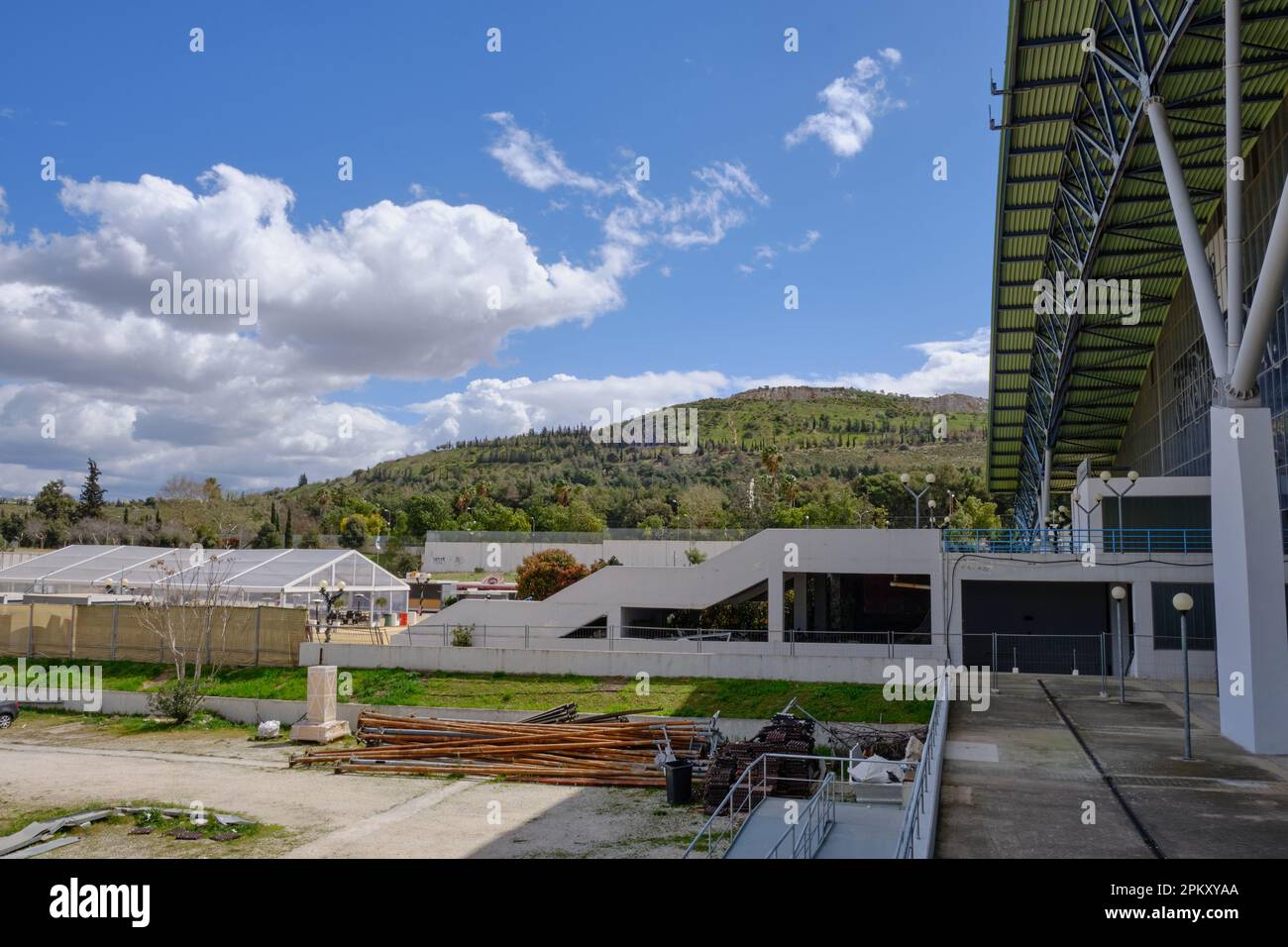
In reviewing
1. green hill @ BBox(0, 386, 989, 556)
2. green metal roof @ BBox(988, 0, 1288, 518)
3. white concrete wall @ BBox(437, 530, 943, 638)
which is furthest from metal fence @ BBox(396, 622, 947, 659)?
green hill @ BBox(0, 386, 989, 556)

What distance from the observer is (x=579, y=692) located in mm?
28203

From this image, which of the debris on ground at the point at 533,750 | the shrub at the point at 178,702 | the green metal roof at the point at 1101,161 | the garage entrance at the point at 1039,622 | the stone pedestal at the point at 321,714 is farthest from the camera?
the garage entrance at the point at 1039,622

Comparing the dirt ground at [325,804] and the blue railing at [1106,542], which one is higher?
the blue railing at [1106,542]

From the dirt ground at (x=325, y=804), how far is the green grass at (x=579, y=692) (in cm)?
398

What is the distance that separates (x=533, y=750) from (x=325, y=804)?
5.47 m

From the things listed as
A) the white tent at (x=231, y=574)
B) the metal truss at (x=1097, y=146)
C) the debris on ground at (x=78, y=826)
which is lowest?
the debris on ground at (x=78, y=826)

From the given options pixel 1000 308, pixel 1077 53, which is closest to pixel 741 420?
pixel 1000 308

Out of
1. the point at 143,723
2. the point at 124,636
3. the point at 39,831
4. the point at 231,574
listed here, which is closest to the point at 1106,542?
the point at 39,831

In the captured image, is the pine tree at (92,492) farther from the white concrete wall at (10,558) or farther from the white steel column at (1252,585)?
the white steel column at (1252,585)

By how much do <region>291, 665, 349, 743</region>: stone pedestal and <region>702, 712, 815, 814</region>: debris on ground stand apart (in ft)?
40.8

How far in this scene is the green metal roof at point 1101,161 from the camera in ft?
80.2

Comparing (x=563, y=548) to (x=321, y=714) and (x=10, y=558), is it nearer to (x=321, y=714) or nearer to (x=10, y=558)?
(x=321, y=714)

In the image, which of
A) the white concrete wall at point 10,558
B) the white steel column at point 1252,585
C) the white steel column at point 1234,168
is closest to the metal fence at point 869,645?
the white steel column at point 1252,585

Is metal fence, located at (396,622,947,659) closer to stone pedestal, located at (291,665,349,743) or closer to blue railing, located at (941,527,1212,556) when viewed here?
blue railing, located at (941,527,1212,556)
